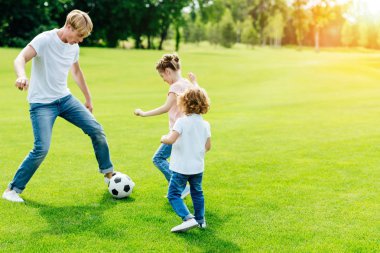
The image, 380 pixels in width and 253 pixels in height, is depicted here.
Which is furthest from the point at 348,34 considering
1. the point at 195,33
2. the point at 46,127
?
the point at 46,127

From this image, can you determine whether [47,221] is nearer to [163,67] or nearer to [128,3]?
[163,67]

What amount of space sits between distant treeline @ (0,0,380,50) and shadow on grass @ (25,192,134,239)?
4626cm

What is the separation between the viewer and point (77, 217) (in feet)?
20.9

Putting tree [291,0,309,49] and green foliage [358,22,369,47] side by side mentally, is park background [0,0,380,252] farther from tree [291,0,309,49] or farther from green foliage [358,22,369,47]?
green foliage [358,22,369,47]

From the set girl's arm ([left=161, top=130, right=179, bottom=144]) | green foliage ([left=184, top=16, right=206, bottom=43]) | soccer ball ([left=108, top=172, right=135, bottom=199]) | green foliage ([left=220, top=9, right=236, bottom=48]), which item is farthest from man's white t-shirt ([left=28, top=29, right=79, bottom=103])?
green foliage ([left=184, top=16, right=206, bottom=43])

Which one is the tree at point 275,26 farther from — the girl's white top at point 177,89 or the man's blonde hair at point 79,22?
the man's blonde hair at point 79,22

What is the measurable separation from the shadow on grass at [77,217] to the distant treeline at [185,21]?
4626cm

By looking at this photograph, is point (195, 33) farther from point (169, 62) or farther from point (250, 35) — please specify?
point (169, 62)

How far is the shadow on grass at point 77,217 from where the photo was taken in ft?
19.2

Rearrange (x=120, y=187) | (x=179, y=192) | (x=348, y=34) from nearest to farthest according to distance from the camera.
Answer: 1. (x=179, y=192)
2. (x=120, y=187)
3. (x=348, y=34)

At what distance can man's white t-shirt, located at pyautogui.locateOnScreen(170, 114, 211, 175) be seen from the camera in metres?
5.75

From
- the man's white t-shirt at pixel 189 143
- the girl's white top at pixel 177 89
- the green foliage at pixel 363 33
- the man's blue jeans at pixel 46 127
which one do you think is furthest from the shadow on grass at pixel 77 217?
the green foliage at pixel 363 33

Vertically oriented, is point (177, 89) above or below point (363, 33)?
below

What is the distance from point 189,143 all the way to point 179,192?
0.60m
